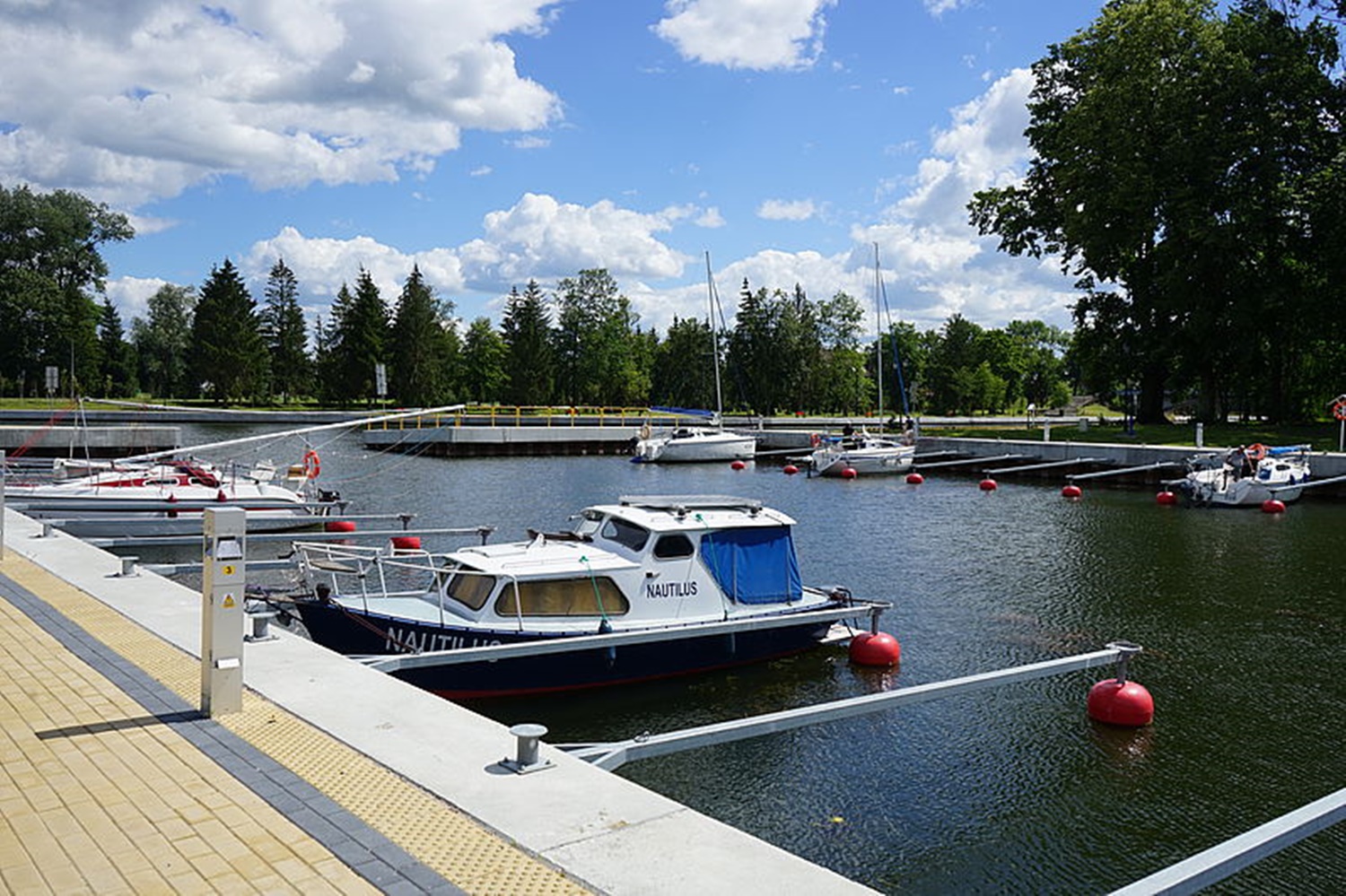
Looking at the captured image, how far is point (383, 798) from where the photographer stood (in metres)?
7.91

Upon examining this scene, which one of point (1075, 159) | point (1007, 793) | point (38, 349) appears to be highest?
point (1075, 159)

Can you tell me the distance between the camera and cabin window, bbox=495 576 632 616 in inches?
662

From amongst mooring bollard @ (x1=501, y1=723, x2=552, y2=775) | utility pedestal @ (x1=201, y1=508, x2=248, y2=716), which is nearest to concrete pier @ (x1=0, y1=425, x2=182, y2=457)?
utility pedestal @ (x1=201, y1=508, x2=248, y2=716)

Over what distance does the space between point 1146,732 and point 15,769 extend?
49.1 ft

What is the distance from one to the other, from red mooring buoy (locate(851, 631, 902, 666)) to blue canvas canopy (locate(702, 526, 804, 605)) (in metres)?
1.48

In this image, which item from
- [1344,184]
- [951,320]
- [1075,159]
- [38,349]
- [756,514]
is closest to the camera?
[756,514]

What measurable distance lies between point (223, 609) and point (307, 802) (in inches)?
106

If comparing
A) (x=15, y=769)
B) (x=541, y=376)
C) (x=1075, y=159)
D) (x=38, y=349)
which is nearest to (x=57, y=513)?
(x=15, y=769)

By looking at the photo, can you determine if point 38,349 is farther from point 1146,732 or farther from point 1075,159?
point 1146,732

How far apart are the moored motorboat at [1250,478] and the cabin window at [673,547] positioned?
35272 millimetres

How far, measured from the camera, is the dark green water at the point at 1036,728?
12.2 m

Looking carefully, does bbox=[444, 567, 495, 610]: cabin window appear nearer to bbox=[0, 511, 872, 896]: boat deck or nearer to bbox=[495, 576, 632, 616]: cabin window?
bbox=[495, 576, 632, 616]: cabin window

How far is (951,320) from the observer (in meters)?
129

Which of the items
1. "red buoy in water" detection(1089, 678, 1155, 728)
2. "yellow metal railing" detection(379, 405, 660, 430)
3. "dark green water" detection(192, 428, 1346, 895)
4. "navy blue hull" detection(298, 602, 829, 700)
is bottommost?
"dark green water" detection(192, 428, 1346, 895)
